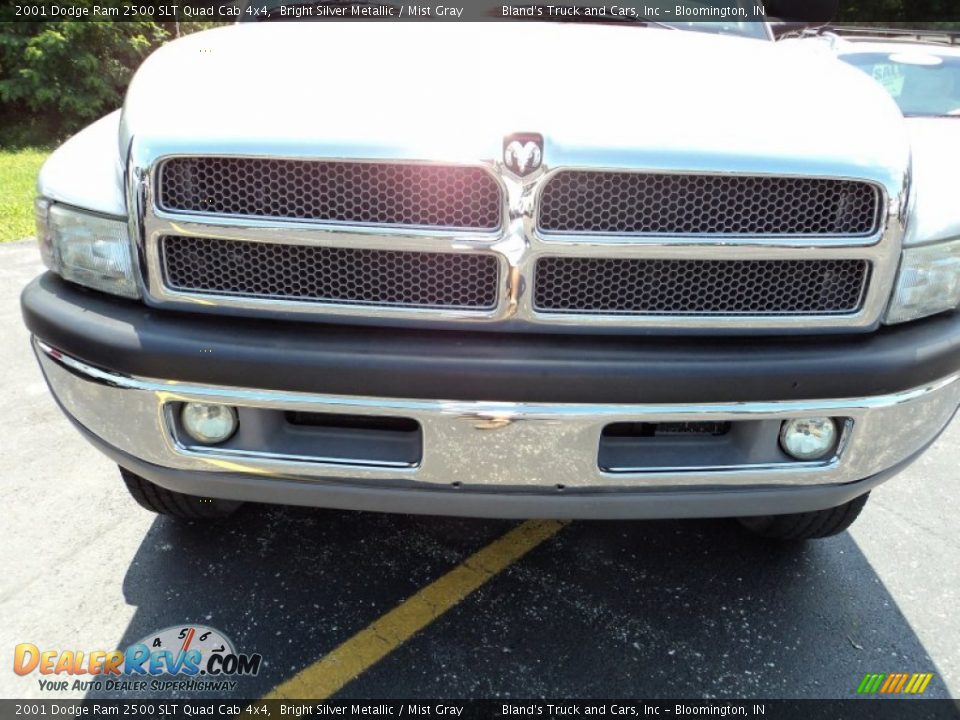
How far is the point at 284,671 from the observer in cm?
209

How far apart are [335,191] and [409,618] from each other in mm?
1310

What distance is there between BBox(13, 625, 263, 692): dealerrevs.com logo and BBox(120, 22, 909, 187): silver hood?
1.38 metres

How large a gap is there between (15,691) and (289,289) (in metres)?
1.31

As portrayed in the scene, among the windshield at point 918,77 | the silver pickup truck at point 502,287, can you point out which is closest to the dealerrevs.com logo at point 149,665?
the silver pickup truck at point 502,287

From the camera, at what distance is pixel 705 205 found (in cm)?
176

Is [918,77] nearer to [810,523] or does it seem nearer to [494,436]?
[810,523]

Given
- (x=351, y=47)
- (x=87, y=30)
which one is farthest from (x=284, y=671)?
(x=87, y=30)

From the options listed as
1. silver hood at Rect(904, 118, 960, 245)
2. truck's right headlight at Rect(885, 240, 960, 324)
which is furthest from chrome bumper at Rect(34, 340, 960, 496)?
silver hood at Rect(904, 118, 960, 245)

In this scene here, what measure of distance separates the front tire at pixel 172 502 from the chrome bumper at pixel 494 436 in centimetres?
44

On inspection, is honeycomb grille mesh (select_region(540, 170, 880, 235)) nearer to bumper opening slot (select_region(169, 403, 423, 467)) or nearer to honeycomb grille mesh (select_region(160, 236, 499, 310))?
honeycomb grille mesh (select_region(160, 236, 499, 310))

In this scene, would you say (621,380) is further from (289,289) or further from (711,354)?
(289,289)

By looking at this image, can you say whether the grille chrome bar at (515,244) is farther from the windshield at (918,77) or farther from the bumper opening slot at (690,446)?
the windshield at (918,77)

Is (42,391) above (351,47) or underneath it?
underneath
